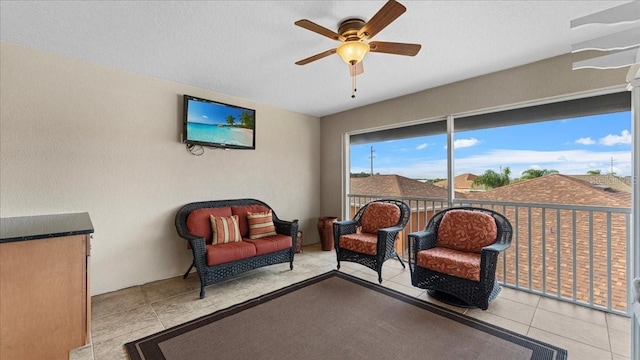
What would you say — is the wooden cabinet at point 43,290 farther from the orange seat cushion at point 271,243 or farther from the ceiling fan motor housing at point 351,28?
the ceiling fan motor housing at point 351,28

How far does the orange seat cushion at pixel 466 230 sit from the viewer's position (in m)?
2.81

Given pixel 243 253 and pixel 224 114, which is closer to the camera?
pixel 243 253

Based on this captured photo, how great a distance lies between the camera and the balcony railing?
2.54 meters

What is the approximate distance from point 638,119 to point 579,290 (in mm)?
2333

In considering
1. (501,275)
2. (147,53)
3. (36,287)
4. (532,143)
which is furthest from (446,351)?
(147,53)

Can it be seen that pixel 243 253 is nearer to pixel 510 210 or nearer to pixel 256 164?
pixel 256 164

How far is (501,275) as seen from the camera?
3.22 meters

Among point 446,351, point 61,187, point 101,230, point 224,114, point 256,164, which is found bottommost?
point 446,351

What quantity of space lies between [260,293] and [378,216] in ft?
6.13

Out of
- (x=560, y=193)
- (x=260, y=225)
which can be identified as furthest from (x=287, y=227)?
(x=560, y=193)

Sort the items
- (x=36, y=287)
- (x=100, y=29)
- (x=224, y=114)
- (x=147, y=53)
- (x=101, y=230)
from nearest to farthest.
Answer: (x=36, y=287)
(x=100, y=29)
(x=147, y=53)
(x=101, y=230)
(x=224, y=114)

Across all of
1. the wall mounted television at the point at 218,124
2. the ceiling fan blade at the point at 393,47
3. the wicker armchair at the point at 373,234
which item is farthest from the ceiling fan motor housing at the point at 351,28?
the wall mounted television at the point at 218,124

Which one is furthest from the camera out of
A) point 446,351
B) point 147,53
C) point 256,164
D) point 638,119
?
point 256,164

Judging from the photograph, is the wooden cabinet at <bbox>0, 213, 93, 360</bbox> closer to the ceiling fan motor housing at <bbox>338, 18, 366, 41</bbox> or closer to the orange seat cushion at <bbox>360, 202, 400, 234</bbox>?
the ceiling fan motor housing at <bbox>338, 18, 366, 41</bbox>
